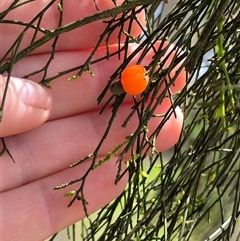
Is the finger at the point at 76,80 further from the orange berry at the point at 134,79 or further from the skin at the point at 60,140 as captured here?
the orange berry at the point at 134,79

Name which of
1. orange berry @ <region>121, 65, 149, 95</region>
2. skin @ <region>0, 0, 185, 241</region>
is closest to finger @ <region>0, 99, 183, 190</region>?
skin @ <region>0, 0, 185, 241</region>

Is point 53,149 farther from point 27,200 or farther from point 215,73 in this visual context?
point 215,73

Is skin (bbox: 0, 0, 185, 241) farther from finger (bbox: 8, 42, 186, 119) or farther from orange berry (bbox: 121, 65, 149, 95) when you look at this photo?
orange berry (bbox: 121, 65, 149, 95)

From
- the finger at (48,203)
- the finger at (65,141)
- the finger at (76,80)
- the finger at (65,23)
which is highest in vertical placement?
the finger at (65,23)

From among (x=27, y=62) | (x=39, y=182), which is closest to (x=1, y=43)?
(x=27, y=62)

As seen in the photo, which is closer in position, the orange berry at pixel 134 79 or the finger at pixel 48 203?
the orange berry at pixel 134 79

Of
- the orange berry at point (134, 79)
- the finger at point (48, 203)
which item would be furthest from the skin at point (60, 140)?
the orange berry at point (134, 79)

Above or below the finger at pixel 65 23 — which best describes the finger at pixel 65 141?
below

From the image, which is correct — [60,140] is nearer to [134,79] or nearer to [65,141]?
[65,141]
